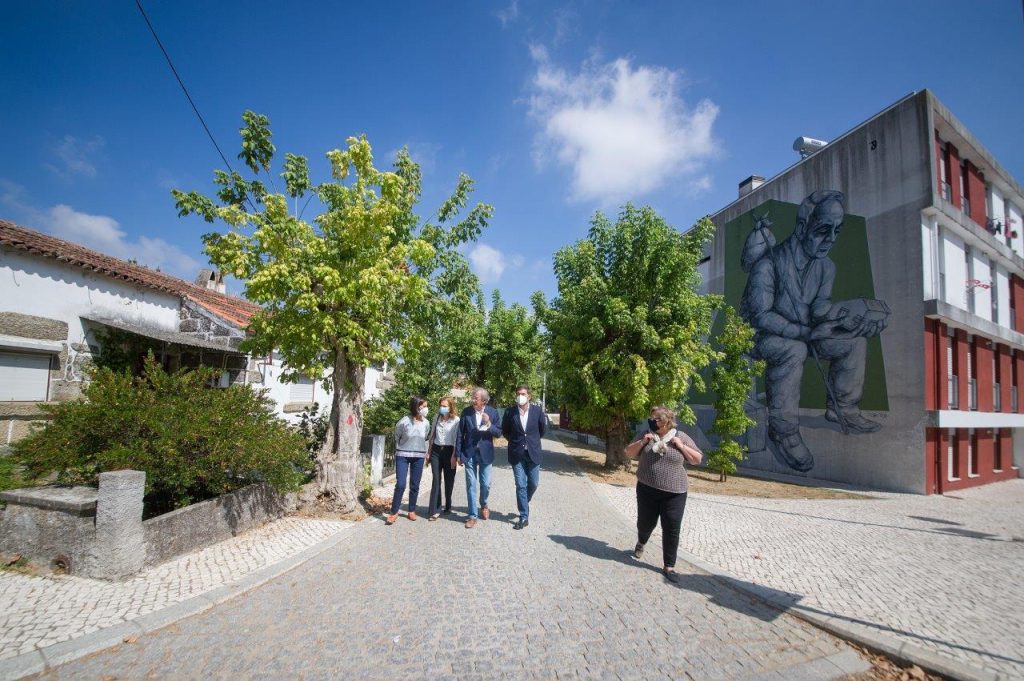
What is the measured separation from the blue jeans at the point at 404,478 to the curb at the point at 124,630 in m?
1.89

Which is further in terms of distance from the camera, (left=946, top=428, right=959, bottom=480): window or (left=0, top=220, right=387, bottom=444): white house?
(left=946, top=428, right=959, bottom=480): window

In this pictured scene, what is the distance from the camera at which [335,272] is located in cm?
566

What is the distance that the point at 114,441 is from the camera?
4.73 metres

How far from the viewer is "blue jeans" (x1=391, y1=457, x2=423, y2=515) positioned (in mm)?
6418

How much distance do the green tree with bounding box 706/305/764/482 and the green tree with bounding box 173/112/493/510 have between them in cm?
948

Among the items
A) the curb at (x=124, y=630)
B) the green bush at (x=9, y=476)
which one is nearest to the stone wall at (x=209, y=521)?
the curb at (x=124, y=630)

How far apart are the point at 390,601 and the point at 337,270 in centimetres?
395

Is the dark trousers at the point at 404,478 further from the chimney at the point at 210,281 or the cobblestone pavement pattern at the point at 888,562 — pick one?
the chimney at the point at 210,281

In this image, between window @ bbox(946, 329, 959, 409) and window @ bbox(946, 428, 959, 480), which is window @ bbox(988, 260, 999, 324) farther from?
window @ bbox(946, 428, 959, 480)

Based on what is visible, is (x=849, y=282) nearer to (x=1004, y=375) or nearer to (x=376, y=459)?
(x=1004, y=375)

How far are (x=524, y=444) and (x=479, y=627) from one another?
2.81 meters

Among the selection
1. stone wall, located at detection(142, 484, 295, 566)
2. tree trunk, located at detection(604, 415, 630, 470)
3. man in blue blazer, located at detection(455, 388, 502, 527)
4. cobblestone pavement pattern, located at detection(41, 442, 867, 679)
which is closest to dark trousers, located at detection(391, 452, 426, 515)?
man in blue blazer, located at detection(455, 388, 502, 527)

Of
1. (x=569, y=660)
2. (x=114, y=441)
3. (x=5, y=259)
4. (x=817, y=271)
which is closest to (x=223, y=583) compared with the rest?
(x=114, y=441)

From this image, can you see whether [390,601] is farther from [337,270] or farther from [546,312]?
[546,312]
